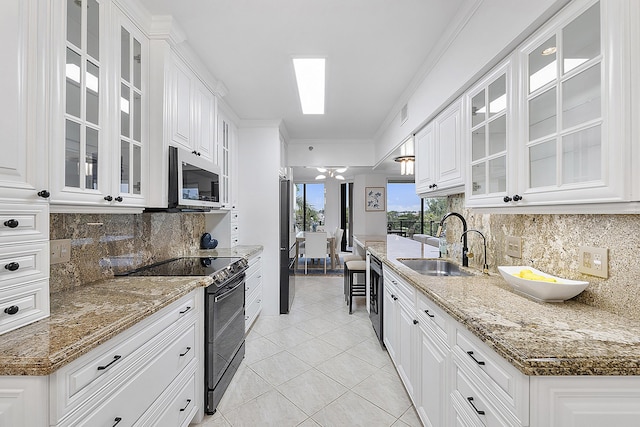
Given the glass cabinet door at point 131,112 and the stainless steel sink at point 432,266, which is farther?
the stainless steel sink at point 432,266

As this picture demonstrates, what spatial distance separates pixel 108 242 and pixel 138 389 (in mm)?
1024

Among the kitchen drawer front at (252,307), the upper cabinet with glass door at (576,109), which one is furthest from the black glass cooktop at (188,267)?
the upper cabinet with glass door at (576,109)

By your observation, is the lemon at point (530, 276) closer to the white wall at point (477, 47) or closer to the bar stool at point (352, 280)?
the white wall at point (477, 47)

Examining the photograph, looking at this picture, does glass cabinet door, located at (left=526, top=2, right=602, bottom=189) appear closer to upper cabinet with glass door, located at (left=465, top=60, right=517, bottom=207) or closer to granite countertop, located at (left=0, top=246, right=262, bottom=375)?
upper cabinet with glass door, located at (left=465, top=60, right=517, bottom=207)

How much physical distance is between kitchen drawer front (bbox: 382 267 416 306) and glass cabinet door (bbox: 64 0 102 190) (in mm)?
1891

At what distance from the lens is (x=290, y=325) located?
350 centimetres

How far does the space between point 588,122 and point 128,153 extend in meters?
2.15

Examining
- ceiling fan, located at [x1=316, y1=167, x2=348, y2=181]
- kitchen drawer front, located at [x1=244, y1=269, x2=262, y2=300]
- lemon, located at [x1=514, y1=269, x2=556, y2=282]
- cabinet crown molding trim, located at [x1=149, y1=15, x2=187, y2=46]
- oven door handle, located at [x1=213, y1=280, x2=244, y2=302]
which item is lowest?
kitchen drawer front, located at [x1=244, y1=269, x2=262, y2=300]

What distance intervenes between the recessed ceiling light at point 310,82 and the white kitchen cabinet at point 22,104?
1627mm

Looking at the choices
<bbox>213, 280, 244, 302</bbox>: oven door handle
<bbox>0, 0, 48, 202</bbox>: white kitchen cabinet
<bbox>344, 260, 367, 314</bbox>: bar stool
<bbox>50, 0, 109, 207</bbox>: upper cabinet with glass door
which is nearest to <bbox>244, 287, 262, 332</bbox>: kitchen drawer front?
<bbox>213, 280, 244, 302</bbox>: oven door handle

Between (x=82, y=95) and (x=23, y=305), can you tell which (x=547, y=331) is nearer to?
(x=23, y=305)

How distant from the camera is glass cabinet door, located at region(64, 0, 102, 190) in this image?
128cm

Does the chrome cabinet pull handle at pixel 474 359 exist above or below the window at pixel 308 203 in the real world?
below

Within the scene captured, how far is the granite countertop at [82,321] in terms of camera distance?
2.82ft
